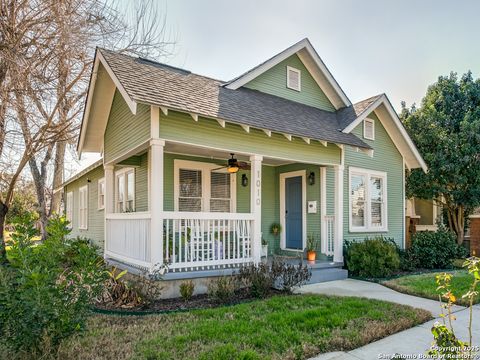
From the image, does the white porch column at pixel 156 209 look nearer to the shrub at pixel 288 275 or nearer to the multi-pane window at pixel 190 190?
the shrub at pixel 288 275

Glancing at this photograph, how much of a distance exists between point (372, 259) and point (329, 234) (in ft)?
4.39

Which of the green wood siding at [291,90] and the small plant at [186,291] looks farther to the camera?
the green wood siding at [291,90]

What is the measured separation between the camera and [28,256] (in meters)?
3.49

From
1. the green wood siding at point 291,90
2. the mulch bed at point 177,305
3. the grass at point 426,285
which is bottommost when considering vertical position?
the grass at point 426,285

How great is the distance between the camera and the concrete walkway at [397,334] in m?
4.02

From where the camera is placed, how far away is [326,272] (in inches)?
334

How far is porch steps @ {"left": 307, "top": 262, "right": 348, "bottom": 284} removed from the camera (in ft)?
27.1

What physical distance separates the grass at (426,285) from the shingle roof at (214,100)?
3.53m

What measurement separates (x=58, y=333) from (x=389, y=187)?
421 inches

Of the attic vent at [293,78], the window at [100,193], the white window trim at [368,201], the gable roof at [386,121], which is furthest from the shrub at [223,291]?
the window at [100,193]

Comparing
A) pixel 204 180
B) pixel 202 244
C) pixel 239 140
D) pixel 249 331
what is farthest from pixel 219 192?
pixel 249 331

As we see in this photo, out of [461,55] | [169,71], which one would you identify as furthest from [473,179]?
[169,71]

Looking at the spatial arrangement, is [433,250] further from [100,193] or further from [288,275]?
[100,193]

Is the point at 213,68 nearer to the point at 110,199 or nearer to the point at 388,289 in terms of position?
the point at 110,199
